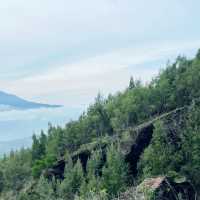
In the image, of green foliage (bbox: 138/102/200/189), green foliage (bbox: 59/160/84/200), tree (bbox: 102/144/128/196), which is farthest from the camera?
green foliage (bbox: 59/160/84/200)

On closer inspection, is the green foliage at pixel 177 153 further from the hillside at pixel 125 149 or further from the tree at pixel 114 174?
the tree at pixel 114 174

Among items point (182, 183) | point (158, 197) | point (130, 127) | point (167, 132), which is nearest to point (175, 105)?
point (130, 127)

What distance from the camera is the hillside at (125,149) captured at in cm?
5478

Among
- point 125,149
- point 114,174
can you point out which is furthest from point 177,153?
point 125,149

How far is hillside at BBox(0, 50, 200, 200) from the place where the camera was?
2157 inches

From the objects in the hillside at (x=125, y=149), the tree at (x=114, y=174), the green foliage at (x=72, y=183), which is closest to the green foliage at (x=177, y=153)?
the hillside at (x=125, y=149)

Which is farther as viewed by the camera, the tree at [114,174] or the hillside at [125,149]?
the hillside at [125,149]

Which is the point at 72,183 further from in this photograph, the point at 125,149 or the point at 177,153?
the point at 177,153

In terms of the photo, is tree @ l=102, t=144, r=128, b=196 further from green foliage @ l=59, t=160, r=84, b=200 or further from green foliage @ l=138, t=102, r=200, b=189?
green foliage @ l=59, t=160, r=84, b=200

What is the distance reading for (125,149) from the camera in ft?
216

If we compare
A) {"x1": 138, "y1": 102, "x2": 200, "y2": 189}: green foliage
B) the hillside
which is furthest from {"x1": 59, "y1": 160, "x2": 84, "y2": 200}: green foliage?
{"x1": 138, "y1": 102, "x2": 200, "y2": 189}: green foliage

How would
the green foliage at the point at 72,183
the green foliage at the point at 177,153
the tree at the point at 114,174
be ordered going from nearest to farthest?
1. the tree at the point at 114,174
2. the green foliage at the point at 177,153
3. the green foliage at the point at 72,183

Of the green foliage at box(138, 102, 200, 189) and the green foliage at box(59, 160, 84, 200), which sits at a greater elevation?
the green foliage at box(138, 102, 200, 189)

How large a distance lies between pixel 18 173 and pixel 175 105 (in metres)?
26.3
